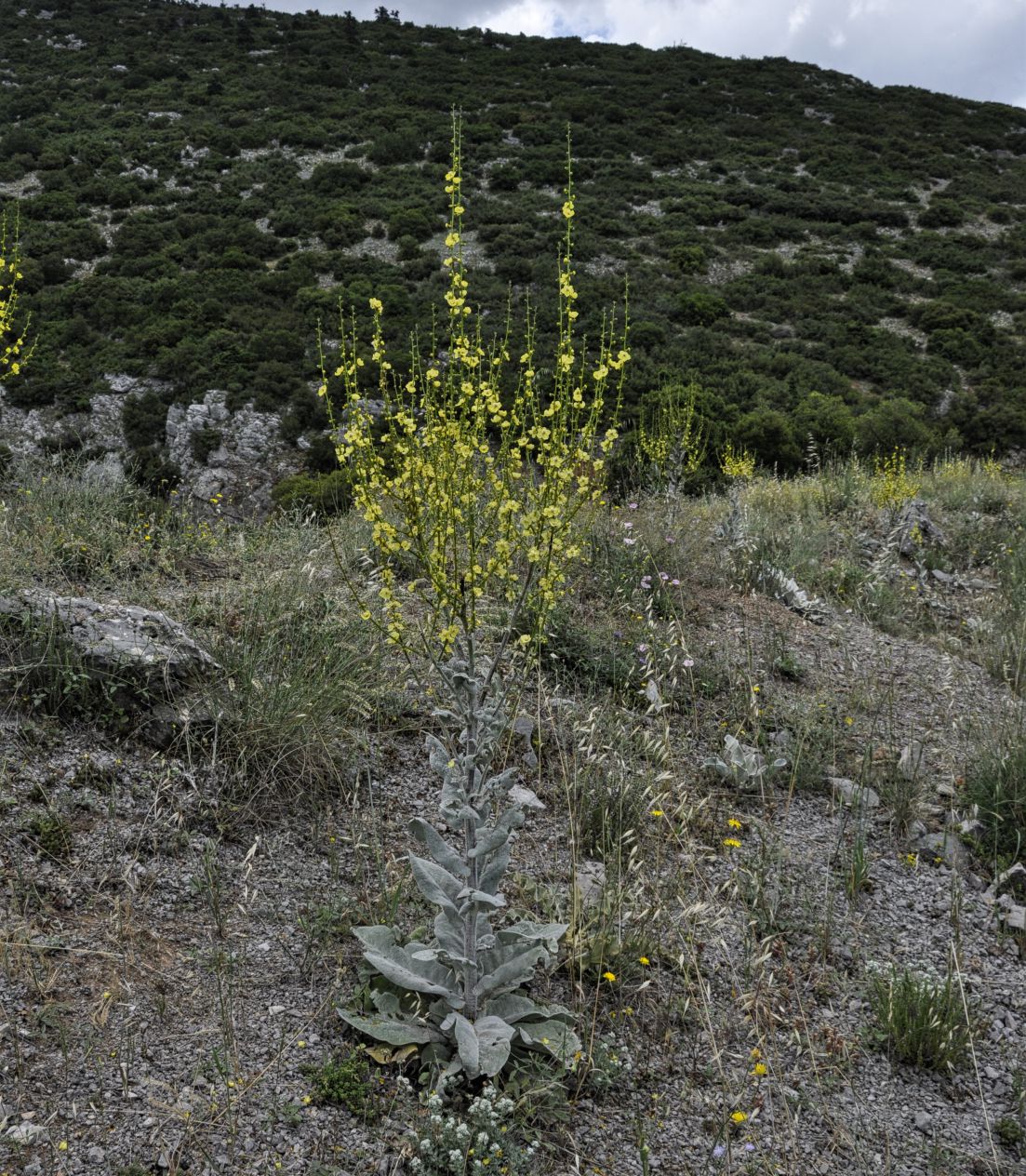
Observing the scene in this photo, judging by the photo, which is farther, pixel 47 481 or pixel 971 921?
→ pixel 47 481

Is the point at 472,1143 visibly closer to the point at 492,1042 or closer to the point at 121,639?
the point at 492,1042

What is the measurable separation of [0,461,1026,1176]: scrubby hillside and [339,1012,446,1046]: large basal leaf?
0.28 ft

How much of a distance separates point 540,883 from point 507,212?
2272 cm

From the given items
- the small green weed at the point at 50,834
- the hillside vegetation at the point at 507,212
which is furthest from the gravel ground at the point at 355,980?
the hillside vegetation at the point at 507,212

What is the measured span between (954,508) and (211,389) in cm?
1222

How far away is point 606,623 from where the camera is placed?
4.79m

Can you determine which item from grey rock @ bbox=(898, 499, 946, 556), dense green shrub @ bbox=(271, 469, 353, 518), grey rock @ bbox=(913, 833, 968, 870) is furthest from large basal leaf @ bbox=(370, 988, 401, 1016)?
dense green shrub @ bbox=(271, 469, 353, 518)

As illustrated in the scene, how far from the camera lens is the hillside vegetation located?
53.2 feet

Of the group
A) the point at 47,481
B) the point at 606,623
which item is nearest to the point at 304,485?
the point at 47,481

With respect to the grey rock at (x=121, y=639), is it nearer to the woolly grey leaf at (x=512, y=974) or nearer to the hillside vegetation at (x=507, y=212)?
the woolly grey leaf at (x=512, y=974)

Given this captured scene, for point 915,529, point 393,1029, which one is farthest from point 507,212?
point 393,1029

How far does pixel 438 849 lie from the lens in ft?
7.99

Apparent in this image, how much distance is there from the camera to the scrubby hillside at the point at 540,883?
222 centimetres

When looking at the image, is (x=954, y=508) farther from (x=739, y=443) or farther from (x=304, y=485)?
(x=304, y=485)
